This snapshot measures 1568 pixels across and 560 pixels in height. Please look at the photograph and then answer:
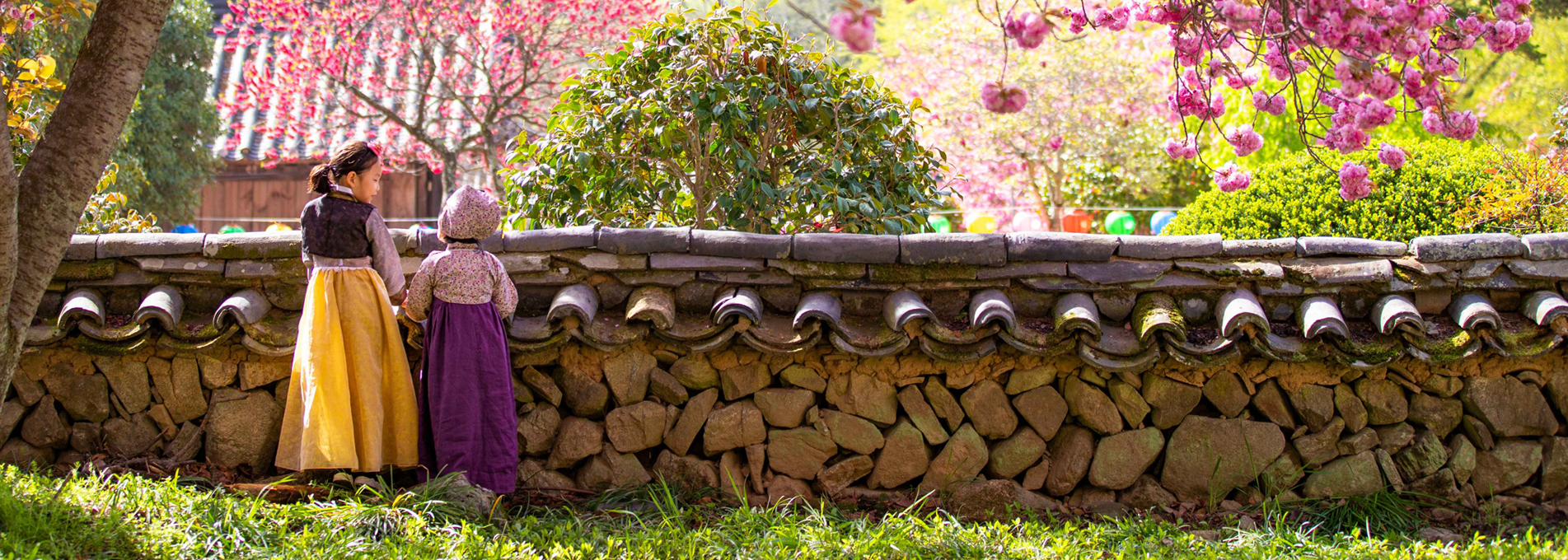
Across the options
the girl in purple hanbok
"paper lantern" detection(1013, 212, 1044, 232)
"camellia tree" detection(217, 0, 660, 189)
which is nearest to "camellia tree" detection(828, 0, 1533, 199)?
the girl in purple hanbok

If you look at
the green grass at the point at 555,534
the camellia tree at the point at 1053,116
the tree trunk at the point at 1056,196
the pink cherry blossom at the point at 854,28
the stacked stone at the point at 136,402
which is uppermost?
the camellia tree at the point at 1053,116

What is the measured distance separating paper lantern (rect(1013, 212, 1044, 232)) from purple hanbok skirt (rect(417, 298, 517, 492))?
31.4 feet

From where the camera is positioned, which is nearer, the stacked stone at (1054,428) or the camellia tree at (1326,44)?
the camellia tree at (1326,44)

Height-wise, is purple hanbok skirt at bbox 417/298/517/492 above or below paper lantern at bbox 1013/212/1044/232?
below

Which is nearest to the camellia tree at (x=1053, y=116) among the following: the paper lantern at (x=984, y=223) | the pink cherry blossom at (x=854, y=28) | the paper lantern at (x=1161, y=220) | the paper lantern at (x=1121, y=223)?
the paper lantern at (x=984, y=223)

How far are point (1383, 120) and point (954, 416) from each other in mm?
1650

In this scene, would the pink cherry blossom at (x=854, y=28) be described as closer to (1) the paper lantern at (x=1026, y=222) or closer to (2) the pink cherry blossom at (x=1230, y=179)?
(2) the pink cherry blossom at (x=1230, y=179)

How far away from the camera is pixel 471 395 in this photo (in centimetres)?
341

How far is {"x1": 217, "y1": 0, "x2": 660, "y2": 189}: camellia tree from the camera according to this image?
10516 mm

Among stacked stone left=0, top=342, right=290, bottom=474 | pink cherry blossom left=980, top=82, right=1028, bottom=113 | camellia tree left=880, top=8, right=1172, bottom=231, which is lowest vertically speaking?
stacked stone left=0, top=342, right=290, bottom=474

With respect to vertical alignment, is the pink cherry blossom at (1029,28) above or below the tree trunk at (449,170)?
below

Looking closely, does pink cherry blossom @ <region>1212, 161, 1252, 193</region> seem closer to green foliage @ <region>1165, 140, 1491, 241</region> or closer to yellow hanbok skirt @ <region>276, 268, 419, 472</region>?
green foliage @ <region>1165, 140, 1491, 241</region>

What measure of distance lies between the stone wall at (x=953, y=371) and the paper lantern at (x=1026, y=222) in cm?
861

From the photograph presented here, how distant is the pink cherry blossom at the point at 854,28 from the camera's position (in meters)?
2.24
